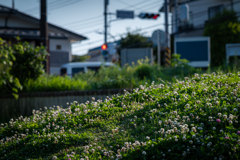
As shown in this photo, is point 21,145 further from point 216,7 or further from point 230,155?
point 216,7

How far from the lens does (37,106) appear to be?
7848mm

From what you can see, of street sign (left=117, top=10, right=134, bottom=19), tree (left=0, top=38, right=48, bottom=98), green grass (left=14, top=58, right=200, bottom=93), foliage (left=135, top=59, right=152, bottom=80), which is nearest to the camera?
green grass (left=14, top=58, right=200, bottom=93)

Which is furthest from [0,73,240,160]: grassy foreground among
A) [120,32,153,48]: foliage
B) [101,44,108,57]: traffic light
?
[120,32,153,48]: foliage

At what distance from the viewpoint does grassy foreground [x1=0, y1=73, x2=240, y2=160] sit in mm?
3039

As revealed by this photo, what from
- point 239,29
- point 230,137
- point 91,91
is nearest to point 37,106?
point 91,91

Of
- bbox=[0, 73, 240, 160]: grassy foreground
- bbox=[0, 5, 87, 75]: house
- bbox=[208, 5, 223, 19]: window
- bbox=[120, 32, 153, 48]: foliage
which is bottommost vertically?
bbox=[0, 73, 240, 160]: grassy foreground

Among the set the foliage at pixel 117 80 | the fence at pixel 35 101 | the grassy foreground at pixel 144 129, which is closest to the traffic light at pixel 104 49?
the foliage at pixel 117 80

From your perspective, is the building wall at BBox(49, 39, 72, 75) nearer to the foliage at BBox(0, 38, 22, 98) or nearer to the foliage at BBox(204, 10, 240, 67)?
the foliage at BBox(204, 10, 240, 67)

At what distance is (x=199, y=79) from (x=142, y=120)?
92.7 inches

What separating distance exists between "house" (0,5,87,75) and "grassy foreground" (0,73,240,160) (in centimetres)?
959

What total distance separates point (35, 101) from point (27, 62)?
140cm

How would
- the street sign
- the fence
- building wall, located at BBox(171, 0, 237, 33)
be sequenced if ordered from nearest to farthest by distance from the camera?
1. the fence
2. the street sign
3. building wall, located at BBox(171, 0, 237, 33)

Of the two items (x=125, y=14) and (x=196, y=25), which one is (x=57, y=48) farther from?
(x=196, y=25)

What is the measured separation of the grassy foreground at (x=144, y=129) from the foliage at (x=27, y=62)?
3.44 meters
